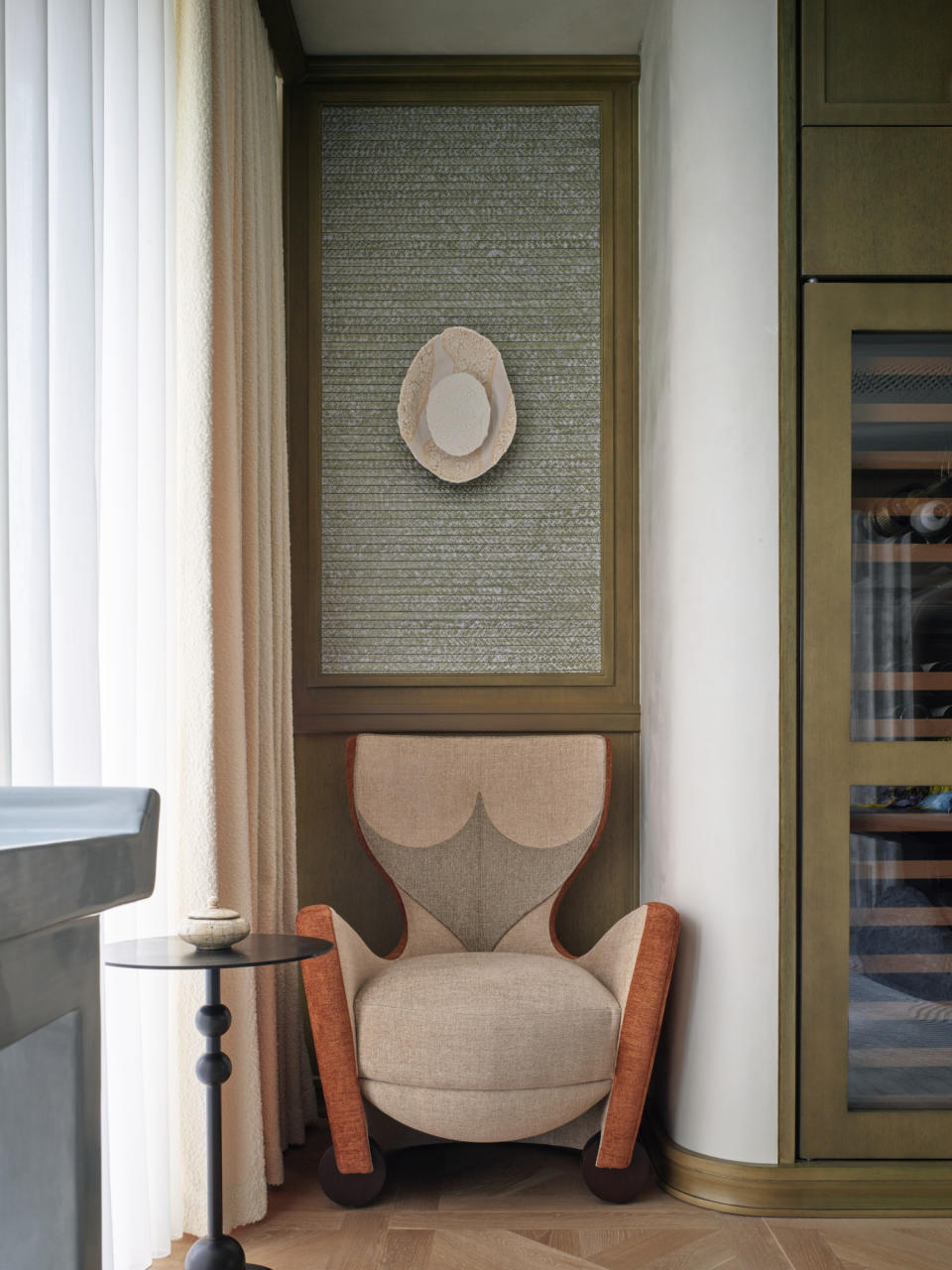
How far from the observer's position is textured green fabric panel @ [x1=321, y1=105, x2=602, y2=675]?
287 cm

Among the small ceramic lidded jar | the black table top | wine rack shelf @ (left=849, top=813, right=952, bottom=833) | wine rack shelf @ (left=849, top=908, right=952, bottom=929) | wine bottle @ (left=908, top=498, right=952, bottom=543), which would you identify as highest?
wine bottle @ (left=908, top=498, right=952, bottom=543)

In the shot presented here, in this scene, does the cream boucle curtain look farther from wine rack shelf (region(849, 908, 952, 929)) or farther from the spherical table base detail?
wine rack shelf (region(849, 908, 952, 929))

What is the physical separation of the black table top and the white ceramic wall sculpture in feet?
4.55

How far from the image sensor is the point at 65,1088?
47cm

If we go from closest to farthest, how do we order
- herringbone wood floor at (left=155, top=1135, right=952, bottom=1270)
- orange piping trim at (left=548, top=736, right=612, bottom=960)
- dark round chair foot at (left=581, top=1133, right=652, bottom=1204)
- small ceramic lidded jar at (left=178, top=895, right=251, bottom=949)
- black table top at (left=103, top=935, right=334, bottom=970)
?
black table top at (left=103, top=935, right=334, bottom=970), small ceramic lidded jar at (left=178, top=895, right=251, bottom=949), herringbone wood floor at (left=155, top=1135, right=952, bottom=1270), dark round chair foot at (left=581, top=1133, right=652, bottom=1204), orange piping trim at (left=548, top=736, right=612, bottom=960)

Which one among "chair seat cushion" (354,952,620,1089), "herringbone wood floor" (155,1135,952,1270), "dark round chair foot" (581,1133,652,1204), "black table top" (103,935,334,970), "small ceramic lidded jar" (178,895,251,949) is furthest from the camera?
"dark round chair foot" (581,1133,652,1204)

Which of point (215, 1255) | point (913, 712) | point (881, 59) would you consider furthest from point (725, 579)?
point (215, 1255)

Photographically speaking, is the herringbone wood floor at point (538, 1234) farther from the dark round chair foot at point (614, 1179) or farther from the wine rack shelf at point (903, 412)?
the wine rack shelf at point (903, 412)

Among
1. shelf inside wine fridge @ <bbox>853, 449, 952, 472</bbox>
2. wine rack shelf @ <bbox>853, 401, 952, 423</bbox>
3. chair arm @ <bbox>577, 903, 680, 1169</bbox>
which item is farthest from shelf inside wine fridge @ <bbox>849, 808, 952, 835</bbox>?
wine rack shelf @ <bbox>853, 401, 952, 423</bbox>

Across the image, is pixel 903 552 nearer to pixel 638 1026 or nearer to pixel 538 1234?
pixel 638 1026

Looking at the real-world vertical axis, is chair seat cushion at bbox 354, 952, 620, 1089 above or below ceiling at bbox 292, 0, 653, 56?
below

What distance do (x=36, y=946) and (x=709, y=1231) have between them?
6.74 ft

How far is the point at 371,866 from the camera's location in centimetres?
284

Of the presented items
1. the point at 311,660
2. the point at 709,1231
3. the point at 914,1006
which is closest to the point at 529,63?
the point at 311,660
